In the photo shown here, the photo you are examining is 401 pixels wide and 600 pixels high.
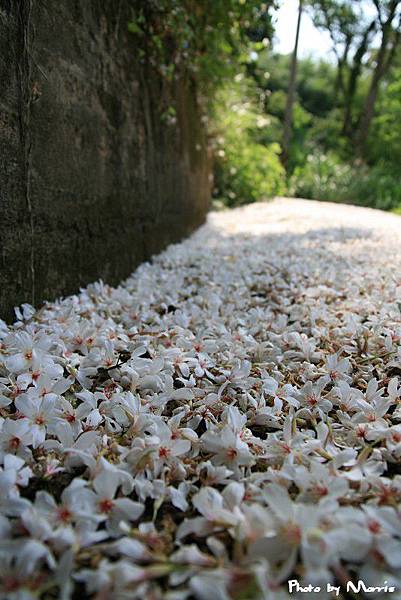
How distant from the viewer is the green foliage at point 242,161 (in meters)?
8.16

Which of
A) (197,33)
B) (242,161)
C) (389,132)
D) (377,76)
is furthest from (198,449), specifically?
(389,132)

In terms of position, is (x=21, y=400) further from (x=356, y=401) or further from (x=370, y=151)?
(x=370, y=151)

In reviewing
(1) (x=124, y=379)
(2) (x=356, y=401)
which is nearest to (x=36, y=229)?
(1) (x=124, y=379)

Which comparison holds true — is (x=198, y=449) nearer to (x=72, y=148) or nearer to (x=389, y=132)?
(x=72, y=148)

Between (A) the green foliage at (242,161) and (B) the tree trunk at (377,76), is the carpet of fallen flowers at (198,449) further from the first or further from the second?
(B) the tree trunk at (377,76)

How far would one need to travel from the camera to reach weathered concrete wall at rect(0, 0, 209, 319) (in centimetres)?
149

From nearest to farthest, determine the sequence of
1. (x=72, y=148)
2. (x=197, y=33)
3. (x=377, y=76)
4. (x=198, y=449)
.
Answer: (x=198, y=449), (x=72, y=148), (x=197, y=33), (x=377, y=76)

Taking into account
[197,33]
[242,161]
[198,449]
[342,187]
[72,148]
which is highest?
[197,33]

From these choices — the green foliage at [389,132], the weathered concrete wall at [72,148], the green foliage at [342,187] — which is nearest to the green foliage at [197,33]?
the weathered concrete wall at [72,148]

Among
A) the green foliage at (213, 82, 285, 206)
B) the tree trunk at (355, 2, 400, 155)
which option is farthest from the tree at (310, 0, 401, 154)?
the green foliage at (213, 82, 285, 206)

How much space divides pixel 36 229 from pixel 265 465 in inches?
45.9

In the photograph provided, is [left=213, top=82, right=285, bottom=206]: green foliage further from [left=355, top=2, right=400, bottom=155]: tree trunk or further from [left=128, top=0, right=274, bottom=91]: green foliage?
[left=355, top=2, right=400, bottom=155]: tree trunk

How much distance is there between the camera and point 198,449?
1.00 metres

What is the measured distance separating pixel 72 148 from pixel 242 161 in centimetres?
710
